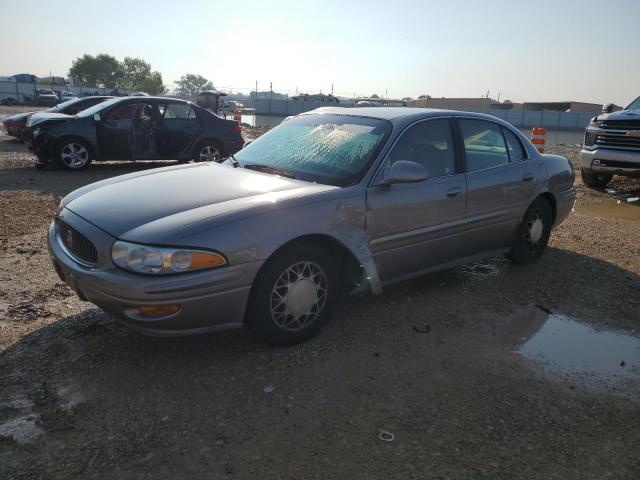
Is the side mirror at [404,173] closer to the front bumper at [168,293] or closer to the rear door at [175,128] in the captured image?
the front bumper at [168,293]

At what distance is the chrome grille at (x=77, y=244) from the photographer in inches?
122

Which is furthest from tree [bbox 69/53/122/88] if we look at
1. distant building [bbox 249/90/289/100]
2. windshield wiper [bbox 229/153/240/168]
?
windshield wiper [bbox 229/153/240/168]

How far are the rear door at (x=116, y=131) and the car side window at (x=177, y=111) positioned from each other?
630mm

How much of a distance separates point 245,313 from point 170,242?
67 cm

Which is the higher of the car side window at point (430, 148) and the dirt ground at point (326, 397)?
the car side window at point (430, 148)

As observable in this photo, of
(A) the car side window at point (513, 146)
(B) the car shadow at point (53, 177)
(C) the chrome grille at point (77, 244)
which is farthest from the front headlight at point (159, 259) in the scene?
(B) the car shadow at point (53, 177)

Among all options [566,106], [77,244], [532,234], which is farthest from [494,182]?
[566,106]

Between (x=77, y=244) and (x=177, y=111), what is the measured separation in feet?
25.2

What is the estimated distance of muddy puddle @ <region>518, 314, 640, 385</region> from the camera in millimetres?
3367

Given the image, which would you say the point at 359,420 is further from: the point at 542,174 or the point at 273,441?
the point at 542,174

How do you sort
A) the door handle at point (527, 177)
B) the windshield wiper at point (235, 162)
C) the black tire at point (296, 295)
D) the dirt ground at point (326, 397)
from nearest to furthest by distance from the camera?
the dirt ground at point (326, 397), the black tire at point (296, 295), the windshield wiper at point (235, 162), the door handle at point (527, 177)

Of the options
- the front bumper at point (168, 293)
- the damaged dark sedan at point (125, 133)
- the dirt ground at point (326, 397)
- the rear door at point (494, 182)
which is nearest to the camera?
the dirt ground at point (326, 397)

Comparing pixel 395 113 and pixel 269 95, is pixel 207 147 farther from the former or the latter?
pixel 269 95

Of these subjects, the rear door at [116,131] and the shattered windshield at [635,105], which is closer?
the rear door at [116,131]
